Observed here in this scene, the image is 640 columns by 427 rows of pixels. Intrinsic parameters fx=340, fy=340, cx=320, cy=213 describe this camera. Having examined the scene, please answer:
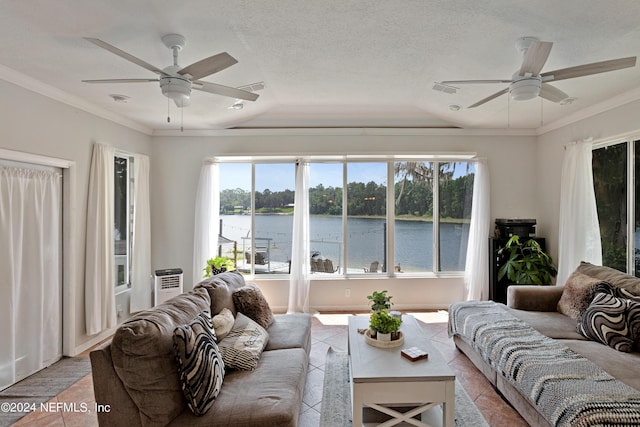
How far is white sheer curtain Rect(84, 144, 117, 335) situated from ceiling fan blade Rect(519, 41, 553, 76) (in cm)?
415

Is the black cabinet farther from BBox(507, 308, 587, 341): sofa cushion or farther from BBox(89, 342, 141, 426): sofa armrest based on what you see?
BBox(89, 342, 141, 426): sofa armrest

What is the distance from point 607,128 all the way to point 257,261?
15.3ft

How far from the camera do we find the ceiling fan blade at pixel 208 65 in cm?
215

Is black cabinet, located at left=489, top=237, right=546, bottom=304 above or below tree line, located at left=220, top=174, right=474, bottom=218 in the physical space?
below

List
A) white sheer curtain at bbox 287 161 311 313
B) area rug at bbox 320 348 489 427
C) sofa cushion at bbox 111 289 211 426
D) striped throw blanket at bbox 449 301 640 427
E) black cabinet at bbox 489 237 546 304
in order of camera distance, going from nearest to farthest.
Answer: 1. sofa cushion at bbox 111 289 211 426
2. striped throw blanket at bbox 449 301 640 427
3. area rug at bbox 320 348 489 427
4. black cabinet at bbox 489 237 546 304
5. white sheer curtain at bbox 287 161 311 313

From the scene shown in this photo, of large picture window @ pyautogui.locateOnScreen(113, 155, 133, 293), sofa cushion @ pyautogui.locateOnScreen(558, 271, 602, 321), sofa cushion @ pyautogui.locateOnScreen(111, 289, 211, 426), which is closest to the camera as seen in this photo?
sofa cushion @ pyautogui.locateOnScreen(111, 289, 211, 426)

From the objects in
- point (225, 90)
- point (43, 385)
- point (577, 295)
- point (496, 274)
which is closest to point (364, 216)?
point (496, 274)

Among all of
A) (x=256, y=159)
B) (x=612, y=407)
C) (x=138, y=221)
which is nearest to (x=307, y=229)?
(x=256, y=159)

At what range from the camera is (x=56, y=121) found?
132 inches

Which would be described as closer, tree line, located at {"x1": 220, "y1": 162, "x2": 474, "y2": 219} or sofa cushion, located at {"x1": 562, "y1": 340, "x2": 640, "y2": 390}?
sofa cushion, located at {"x1": 562, "y1": 340, "x2": 640, "y2": 390}

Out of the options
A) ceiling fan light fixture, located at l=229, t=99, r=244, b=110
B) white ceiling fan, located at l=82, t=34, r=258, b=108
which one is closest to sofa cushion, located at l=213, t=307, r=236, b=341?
white ceiling fan, located at l=82, t=34, r=258, b=108

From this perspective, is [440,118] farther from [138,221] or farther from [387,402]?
[138,221]

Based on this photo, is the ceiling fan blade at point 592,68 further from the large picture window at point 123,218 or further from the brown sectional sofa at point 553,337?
the large picture window at point 123,218

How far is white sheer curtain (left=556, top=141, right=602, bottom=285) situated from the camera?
12.8 ft
